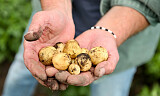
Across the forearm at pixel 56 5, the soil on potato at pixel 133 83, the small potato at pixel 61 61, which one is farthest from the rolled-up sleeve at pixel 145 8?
the soil on potato at pixel 133 83

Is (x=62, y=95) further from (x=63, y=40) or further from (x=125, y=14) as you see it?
(x=125, y=14)

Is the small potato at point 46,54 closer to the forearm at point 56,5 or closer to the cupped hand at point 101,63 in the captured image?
the cupped hand at point 101,63

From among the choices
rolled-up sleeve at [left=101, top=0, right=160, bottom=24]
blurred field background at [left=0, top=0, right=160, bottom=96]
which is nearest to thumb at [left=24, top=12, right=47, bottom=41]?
rolled-up sleeve at [left=101, top=0, right=160, bottom=24]

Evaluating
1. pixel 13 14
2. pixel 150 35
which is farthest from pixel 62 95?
pixel 13 14

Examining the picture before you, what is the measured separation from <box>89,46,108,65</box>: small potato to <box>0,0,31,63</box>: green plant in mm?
2322

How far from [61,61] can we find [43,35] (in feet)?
1.05

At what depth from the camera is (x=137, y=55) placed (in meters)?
2.64

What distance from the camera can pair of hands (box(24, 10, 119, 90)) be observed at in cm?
158

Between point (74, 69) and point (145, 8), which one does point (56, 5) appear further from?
point (145, 8)

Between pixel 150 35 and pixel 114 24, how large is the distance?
65 cm

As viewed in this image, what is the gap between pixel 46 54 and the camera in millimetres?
1814

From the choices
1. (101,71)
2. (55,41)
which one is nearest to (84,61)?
(101,71)

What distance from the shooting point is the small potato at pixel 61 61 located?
176cm

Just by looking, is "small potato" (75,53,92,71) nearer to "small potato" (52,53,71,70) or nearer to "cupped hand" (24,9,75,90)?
"small potato" (52,53,71,70)
